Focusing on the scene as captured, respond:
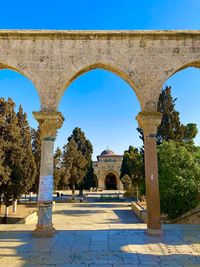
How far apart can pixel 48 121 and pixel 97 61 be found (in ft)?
7.64

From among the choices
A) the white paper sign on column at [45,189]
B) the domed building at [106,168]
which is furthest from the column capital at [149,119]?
the domed building at [106,168]

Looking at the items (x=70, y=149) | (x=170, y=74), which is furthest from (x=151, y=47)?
(x=70, y=149)

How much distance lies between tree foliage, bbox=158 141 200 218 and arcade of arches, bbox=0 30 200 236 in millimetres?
7658

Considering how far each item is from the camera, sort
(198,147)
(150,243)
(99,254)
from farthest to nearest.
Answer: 1. (198,147)
2. (150,243)
3. (99,254)

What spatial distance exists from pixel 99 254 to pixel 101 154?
47184 mm

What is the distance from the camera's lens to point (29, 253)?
19.4 feet

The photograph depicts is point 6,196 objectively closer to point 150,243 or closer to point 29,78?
point 29,78

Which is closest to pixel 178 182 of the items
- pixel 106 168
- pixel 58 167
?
pixel 58 167

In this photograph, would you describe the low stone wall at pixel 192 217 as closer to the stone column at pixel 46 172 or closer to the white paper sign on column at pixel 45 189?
the stone column at pixel 46 172

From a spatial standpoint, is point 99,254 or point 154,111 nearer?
point 99,254

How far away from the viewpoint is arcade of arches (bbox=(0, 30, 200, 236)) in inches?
321

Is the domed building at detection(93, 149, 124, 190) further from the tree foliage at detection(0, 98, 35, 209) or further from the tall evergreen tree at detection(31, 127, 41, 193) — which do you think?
the tree foliage at detection(0, 98, 35, 209)

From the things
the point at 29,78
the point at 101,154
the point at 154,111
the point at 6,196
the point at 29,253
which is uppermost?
the point at 101,154

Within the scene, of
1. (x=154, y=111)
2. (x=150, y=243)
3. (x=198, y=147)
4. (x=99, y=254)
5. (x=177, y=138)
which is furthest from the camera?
(x=177, y=138)
